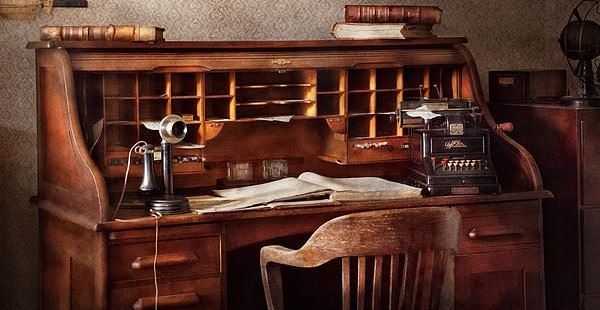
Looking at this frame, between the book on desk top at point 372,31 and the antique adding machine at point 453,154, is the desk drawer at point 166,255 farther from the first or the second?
the book on desk top at point 372,31

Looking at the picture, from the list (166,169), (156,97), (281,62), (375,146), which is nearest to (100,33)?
(156,97)

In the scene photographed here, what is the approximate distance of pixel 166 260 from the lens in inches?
125

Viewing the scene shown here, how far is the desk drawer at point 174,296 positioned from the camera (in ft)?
10.3

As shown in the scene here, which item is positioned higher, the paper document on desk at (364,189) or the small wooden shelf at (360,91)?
the small wooden shelf at (360,91)

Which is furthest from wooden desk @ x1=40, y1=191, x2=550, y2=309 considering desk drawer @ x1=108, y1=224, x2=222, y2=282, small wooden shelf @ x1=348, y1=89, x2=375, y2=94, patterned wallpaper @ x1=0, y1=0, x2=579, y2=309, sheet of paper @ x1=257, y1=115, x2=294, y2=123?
small wooden shelf @ x1=348, y1=89, x2=375, y2=94

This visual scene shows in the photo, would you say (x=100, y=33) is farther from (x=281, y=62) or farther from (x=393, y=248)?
(x=393, y=248)

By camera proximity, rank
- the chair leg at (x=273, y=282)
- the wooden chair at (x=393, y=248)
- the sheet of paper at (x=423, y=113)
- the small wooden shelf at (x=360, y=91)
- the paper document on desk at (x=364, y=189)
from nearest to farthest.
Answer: the wooden chair at (x=393, y=248)
the chair leg at (x=273, y=282)
the paper document on desk at (x=364, y=189)
the sheet of paper at (x=423, y=113)
the small wooden shelf at (x=360, y=91)

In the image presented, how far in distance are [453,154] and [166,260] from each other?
124cm

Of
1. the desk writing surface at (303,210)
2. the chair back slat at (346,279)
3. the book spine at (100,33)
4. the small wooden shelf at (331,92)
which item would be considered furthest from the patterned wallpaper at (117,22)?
the chair back slat at (346,279)

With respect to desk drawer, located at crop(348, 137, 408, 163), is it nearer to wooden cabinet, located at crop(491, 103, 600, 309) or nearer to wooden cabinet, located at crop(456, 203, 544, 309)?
wooden cabinet, located at crop(456, 203, 544, 309)

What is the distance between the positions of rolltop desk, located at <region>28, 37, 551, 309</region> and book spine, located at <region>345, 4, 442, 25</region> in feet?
0.30

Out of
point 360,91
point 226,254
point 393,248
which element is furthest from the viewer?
point 360,91

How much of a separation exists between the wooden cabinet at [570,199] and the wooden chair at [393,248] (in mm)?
1201

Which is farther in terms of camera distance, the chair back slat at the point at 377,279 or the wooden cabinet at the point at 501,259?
the wooden cabinet at the point at 501,259
